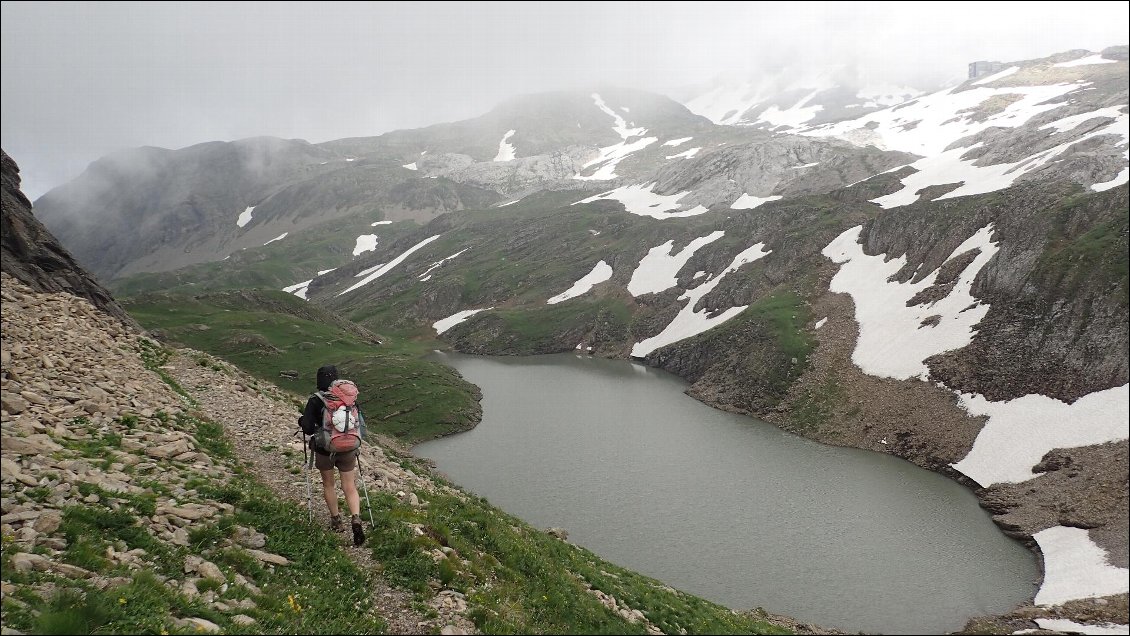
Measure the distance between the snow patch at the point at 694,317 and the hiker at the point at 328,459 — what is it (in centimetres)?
9227

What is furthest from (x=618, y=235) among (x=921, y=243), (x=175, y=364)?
(x=175, y=364)

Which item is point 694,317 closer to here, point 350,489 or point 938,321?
point 938,321

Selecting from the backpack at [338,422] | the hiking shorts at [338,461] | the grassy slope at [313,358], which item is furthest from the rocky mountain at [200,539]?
the grassy slope at [313,358]

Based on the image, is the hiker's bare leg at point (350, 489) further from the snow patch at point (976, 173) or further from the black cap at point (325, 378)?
the snow patch at point (976, 173)

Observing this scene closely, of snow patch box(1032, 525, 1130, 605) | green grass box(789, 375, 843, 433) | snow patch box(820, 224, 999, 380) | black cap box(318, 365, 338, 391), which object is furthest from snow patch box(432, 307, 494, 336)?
black cap box(318, 365, 338, 391)

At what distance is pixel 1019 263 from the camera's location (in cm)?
6462

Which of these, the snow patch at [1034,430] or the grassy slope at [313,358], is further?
the grassy slope at [313,358]

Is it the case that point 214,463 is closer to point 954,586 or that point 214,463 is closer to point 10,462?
point 10,462

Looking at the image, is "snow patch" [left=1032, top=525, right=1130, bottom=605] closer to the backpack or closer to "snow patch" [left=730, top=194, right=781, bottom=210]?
the backpack

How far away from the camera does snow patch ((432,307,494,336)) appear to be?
156 metres

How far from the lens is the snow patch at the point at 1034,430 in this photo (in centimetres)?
4481

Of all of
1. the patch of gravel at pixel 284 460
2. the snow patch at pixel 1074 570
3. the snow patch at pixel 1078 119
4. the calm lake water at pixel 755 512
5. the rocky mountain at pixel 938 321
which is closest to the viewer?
the patch of gravel at pixel 284 460

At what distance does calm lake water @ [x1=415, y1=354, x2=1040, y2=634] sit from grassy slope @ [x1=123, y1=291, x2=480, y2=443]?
681 cm

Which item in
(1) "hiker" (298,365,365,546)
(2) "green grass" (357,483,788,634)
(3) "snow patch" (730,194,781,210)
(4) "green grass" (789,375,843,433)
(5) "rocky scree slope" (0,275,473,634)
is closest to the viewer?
(5) "rocky scree slope" (0,275,473,634)
